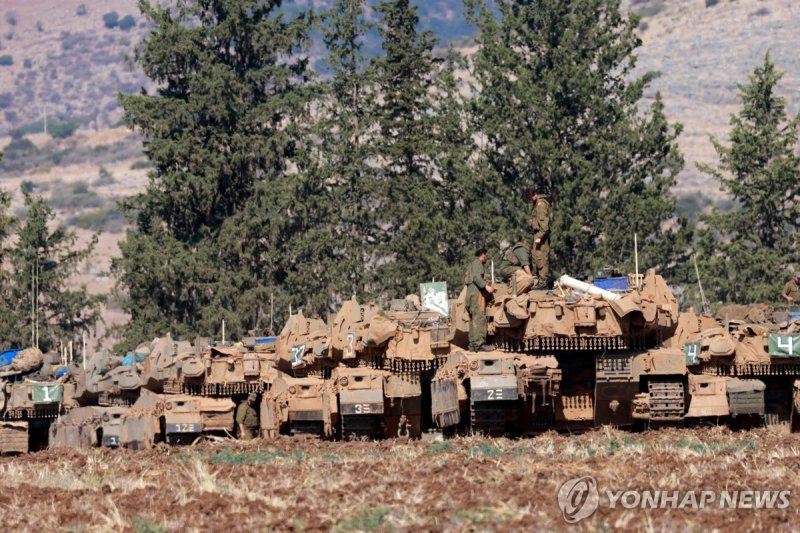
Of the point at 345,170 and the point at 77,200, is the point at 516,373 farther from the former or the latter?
the point at 77,200

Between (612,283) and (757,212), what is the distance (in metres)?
29.6

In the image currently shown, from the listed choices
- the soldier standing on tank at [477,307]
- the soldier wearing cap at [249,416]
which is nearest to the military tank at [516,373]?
the soldier standing on tank at [477,307]

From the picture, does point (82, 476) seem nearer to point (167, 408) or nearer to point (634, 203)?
point (167, 408)

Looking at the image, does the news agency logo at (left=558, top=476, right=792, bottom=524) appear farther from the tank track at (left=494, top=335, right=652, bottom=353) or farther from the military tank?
the tank track at (left=494, top=335, right=652, bottom=353)

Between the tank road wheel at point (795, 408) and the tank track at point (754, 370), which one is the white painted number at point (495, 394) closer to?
the tank track at point (754, 370)

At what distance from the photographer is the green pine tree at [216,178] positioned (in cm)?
6631

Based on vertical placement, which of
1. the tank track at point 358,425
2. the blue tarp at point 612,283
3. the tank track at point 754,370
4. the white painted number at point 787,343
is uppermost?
the blue tarp at point 612,283

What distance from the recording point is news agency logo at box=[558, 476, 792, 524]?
19531 mm

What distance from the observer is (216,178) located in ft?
222

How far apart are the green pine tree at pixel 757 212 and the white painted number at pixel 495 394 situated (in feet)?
102

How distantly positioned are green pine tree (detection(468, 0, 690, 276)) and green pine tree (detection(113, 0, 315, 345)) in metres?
8.40

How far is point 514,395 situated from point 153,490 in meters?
9.36

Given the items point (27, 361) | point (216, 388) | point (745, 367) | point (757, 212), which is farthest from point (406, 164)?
point (745, 367)

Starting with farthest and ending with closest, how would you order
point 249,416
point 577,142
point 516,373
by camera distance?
point 577,142 → point 249,416 → point 516,373
